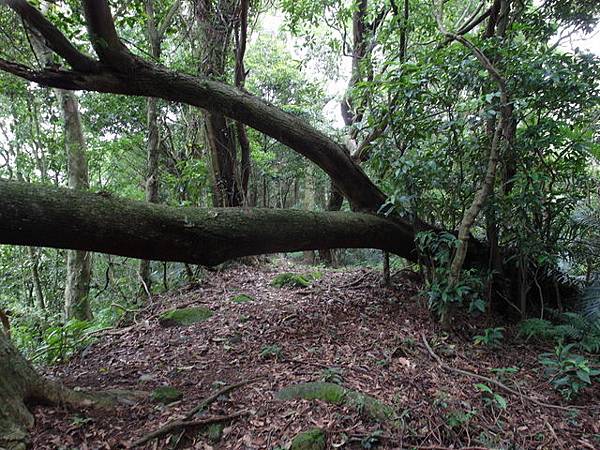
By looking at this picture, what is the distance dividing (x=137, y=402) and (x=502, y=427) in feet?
9.08

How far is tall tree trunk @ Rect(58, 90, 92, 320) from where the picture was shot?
245 inches

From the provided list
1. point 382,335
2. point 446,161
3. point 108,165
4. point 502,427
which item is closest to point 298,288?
point 382,335

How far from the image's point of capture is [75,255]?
625cm

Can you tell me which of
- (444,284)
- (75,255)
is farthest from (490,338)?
(75,255)

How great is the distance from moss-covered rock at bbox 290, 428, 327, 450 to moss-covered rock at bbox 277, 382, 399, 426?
0.37 metres

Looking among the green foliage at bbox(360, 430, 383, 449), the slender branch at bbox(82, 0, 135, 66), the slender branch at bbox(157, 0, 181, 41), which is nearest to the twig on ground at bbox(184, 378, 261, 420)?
the green foliage at bbox(360, 430, 383, 449)

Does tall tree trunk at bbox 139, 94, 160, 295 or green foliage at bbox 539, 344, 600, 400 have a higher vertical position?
tall tree trunk at bbox 139, 94, 160, 295

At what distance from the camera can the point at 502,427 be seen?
2734mm

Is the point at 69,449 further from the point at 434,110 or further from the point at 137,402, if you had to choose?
the point at 434,110

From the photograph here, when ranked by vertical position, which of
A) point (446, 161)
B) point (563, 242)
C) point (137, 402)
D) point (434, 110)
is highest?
point (434, 110)

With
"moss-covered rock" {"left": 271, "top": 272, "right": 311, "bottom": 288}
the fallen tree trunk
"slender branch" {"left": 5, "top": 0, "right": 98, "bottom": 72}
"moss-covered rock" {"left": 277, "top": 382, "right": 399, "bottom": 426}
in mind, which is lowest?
"moss-covered rock" {"left": 277, "top": 382, "right": 399, "bottom": 426}

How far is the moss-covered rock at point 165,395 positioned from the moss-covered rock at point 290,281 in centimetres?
298

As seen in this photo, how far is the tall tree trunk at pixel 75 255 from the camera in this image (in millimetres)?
A: 6215

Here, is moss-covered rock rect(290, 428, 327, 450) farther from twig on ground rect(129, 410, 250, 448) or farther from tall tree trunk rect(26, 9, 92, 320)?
tall tree trunk rect(26, 9, 92, 320)
